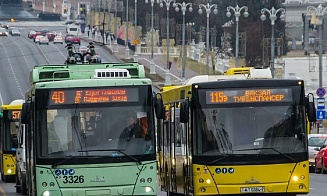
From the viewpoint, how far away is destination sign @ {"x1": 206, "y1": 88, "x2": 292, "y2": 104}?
70.8 feet

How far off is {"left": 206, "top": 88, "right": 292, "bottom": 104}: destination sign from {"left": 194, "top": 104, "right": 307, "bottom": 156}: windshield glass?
0.47ft

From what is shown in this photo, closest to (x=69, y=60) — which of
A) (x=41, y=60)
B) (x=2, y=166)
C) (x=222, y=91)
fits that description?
(x=222, y=91)

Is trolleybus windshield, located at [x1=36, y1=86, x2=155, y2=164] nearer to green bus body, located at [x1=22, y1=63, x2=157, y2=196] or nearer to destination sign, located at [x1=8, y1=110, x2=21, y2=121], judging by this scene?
green bus body, located at [x1=22, y1=63, x2=157, y2=196]

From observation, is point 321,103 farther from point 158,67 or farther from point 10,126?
point 158,67

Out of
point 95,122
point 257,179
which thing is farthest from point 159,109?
point 257,179

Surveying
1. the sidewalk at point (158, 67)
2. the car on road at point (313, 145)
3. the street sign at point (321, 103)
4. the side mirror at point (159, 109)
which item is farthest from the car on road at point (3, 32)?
the side mirror at point (159, 109)

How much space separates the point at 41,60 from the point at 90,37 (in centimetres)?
3536

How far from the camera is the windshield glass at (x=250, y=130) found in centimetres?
2139

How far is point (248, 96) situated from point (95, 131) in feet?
10.6

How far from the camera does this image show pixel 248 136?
70.3ft

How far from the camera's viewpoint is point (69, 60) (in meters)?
25.1

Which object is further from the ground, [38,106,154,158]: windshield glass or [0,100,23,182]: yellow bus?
[38,106,154,158]: windshield glass

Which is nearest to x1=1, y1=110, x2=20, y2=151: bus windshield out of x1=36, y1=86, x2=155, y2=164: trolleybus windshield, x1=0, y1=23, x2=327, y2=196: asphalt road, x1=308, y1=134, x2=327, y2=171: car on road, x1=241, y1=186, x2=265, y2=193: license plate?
x1=308, y1=134, x2=327, y2=171: car on road

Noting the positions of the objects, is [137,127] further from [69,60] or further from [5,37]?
[5,37]
